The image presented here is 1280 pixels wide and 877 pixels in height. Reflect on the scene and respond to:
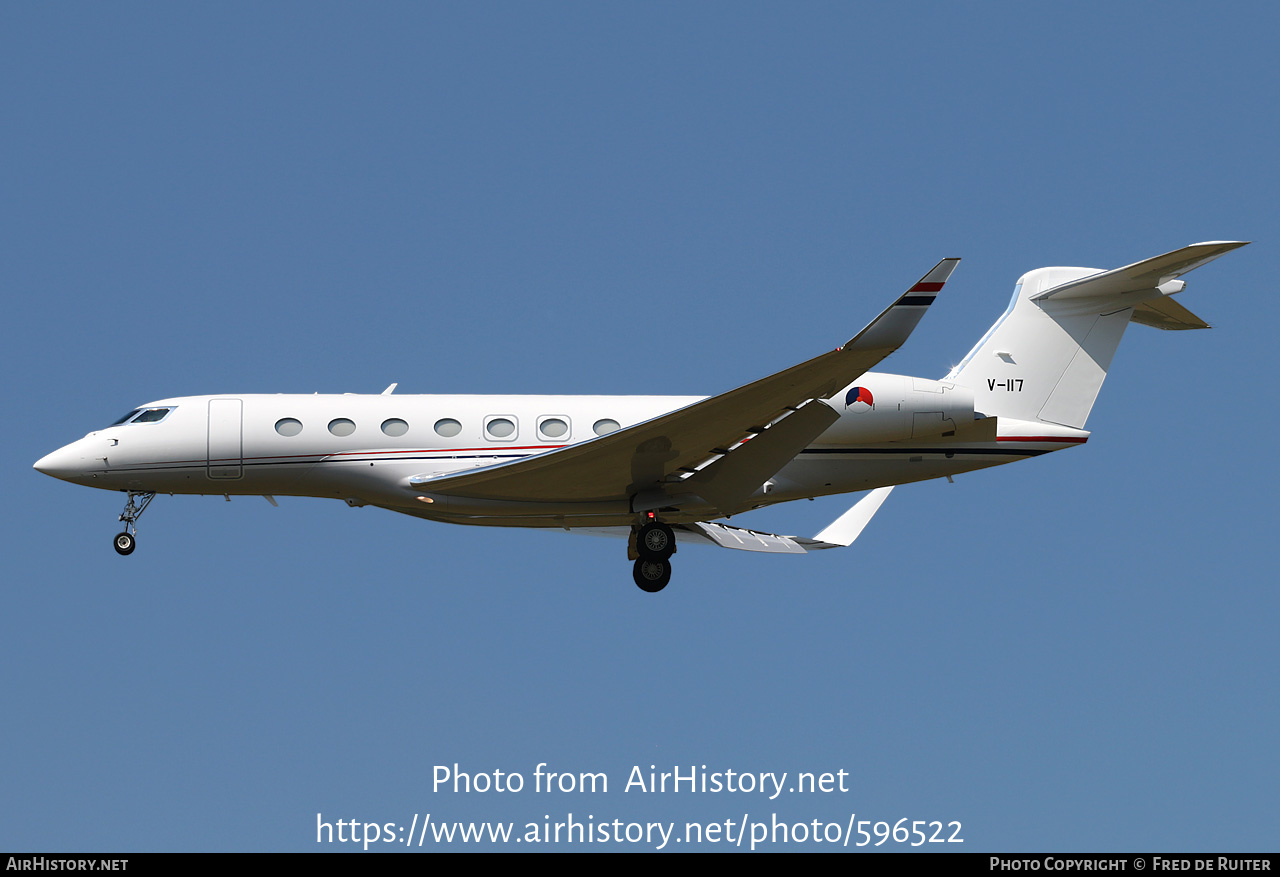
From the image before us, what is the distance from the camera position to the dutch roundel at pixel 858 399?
60.3ft

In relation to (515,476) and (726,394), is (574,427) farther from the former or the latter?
(726,394)

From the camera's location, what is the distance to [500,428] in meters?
18.5

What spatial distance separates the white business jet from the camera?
58.1 feet


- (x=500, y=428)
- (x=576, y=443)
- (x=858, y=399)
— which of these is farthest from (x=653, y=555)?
(x=858, y=399)

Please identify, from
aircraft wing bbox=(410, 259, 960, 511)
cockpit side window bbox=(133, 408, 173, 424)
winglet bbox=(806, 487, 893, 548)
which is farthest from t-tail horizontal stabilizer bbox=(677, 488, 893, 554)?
cockpit side window bbox=(133, 408, 173, 424)

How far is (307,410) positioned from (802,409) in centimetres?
692

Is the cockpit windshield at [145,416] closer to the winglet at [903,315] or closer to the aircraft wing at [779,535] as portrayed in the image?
the aircraft wing at [779,535]

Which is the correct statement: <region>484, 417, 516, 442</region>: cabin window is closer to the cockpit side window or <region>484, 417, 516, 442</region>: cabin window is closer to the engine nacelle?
the engine nacelle

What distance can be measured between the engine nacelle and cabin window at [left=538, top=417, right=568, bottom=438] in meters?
3.67

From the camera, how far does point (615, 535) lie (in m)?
20.4

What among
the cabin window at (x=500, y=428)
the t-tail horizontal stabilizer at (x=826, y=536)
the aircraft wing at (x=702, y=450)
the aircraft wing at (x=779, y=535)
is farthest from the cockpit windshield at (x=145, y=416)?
the t-tail horizontal stabilizer at (x=826, y=536)

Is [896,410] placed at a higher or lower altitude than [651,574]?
higher

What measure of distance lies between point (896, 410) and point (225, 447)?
30.9ft

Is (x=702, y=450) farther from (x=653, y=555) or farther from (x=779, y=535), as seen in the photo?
(x=779, y=535)
